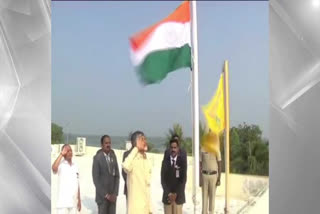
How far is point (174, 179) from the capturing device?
349 centimetres

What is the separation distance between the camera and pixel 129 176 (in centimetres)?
341

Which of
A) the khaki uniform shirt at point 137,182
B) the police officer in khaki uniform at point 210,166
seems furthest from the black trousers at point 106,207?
the police officer in khaki uniform at point 210,166

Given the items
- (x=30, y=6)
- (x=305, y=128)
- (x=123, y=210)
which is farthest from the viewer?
(x=123, y=210)

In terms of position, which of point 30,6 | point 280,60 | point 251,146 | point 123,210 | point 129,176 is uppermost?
point 30,6

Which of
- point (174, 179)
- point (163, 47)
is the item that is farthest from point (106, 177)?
point (163, 47)

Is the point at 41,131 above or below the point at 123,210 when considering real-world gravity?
above

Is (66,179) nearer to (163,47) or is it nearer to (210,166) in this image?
(210,166)

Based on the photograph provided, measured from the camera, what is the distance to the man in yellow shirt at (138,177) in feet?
11.0

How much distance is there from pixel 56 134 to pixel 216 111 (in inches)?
51.5

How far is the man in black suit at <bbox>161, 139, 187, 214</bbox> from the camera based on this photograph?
3.48m

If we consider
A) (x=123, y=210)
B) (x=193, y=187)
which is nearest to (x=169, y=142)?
(x=193, y=187)

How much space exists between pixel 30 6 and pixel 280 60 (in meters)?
1.90

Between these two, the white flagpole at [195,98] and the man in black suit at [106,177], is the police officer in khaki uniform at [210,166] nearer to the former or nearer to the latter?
the white flagpole at [195,98]

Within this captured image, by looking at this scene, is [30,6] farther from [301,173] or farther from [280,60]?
[301,173]
